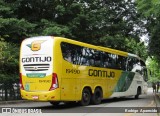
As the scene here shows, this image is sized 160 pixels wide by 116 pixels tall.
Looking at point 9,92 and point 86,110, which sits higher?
point 9,92

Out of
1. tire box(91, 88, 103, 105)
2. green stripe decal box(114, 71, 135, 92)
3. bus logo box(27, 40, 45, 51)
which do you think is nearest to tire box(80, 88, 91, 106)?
tire box(91, 88, 103, 105)

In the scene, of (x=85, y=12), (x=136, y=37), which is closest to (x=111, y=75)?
(x=85, y=12)

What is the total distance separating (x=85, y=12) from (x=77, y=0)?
1323 mm

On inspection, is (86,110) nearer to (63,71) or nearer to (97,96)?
(63,71)

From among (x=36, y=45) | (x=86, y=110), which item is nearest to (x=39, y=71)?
(x=36, y=45)

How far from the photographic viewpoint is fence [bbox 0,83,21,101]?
971 inches

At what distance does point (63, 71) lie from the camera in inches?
757

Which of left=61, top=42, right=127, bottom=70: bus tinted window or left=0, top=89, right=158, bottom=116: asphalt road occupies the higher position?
left=61, top=42, right=127, bottom=70: bus tinted window

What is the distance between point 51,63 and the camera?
18.8 metres

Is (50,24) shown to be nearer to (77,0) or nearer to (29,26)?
(29,26)

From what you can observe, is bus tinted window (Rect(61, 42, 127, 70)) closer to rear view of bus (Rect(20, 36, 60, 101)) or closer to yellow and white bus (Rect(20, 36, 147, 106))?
yellow and white bus (Rect(20, 36, 147, 106))

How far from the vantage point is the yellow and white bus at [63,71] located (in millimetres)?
18875

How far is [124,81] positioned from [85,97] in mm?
6262

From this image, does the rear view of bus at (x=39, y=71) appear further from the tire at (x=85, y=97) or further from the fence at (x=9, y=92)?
the fence at (x=9, y=92)
